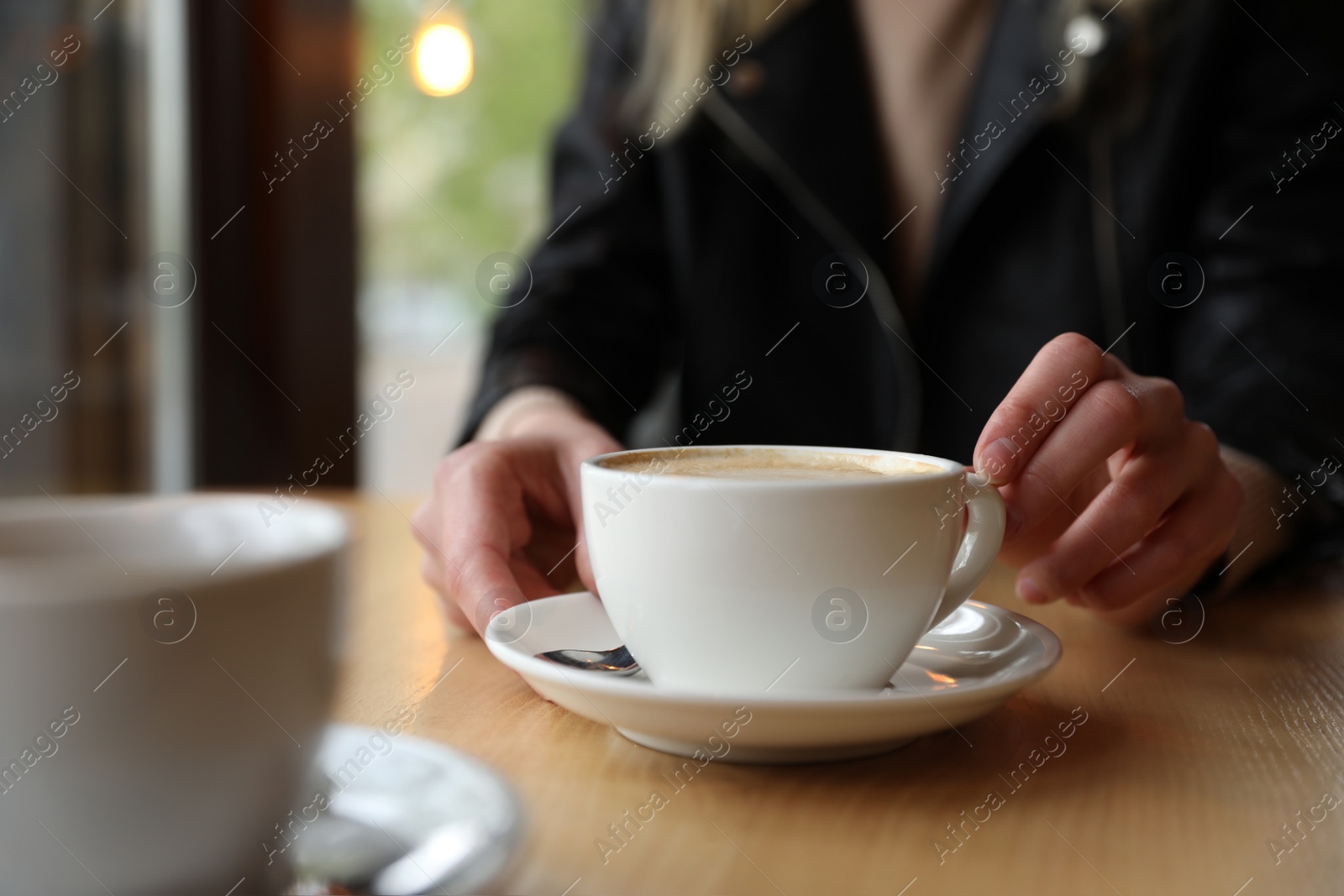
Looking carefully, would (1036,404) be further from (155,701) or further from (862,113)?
(862,113)

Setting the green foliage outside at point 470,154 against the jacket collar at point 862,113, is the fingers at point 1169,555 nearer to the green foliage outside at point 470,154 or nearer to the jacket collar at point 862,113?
the jacket collar at point 862,113

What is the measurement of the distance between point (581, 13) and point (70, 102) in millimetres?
718

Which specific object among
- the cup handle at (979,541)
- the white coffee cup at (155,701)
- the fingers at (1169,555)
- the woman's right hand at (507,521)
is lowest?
the fingers at (1169,555)

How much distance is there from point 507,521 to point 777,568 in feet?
0.82

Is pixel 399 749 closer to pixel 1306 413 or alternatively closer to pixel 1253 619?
pixel 1253 619

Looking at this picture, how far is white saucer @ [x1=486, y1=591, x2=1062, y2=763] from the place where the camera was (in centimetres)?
34

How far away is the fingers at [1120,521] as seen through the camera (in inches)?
21.5

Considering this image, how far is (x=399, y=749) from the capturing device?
1.00 feet

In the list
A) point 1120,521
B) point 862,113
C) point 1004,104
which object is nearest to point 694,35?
point 862,113

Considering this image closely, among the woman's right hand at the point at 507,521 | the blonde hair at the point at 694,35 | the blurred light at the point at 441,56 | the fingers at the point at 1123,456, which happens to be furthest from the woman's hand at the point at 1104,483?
the blurred light at the point at 441,56

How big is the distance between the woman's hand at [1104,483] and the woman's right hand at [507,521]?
22cm

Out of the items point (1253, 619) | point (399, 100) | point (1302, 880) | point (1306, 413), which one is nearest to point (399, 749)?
point (1302, 880)

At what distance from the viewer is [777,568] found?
37 centimetres

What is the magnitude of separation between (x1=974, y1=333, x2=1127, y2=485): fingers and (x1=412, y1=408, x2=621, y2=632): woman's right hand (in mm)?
209
